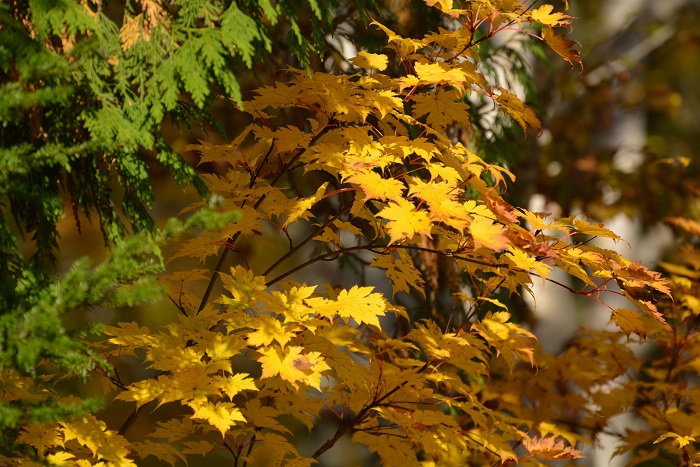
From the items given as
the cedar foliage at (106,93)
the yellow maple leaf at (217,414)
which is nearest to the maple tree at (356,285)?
the yellow maple leaf at (217,414)

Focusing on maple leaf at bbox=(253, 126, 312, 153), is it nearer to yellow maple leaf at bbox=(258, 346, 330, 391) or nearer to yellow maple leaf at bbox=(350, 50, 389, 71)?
yellow maple leaf at bbox=(350, 50, 389, 71)

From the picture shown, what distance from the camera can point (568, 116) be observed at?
788 cm

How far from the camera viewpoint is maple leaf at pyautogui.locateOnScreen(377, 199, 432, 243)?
1762 millimetres

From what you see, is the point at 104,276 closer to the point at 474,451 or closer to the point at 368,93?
the point at 368,93

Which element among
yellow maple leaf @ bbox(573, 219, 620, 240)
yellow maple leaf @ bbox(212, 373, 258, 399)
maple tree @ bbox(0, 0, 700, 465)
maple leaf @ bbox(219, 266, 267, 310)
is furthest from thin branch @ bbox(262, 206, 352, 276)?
yellow maple leaf @ bbox(573, 219, 620, 240)

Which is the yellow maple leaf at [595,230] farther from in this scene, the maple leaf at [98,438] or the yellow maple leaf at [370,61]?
the maple leaf at [98,438]

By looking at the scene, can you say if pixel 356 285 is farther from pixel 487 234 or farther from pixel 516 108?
pixel 516 108

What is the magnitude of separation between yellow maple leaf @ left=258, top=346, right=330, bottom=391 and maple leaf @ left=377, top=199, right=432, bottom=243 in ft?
1.18

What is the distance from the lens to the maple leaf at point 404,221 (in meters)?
1.76

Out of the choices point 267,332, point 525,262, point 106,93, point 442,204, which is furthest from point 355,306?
point 106,93

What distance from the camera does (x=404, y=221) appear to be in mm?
1789

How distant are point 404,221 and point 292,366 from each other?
43cm

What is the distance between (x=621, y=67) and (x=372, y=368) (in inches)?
251

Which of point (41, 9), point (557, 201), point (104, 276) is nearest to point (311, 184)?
point (41, 9)
